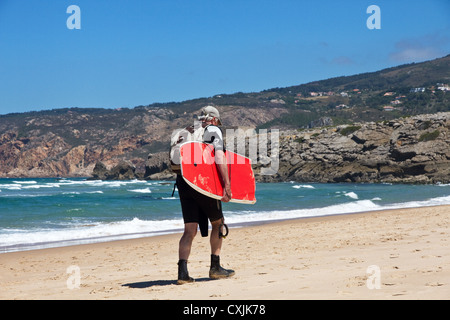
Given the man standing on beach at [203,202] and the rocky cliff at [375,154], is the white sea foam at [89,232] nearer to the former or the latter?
the man standing on beach at [203,202]

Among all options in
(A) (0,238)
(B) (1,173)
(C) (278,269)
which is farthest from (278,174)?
(B) (1,173)

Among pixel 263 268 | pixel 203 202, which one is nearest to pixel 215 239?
pixel 203 202

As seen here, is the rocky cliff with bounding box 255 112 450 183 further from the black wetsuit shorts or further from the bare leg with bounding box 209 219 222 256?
the black wetsuit shorts

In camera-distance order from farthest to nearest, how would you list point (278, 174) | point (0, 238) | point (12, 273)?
point (278, 174) → point (0, 238) → point (12, 273)

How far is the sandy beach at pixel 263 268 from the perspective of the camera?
482cm

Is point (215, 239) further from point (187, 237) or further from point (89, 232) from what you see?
point (89, 232)

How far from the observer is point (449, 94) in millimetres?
163250

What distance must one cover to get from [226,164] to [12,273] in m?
4.50

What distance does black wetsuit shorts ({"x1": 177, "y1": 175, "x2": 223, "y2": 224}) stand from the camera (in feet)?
18.8

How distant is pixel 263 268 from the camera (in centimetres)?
680

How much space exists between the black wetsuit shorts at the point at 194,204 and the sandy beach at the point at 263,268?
74 centimetres

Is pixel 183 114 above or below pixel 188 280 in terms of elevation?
above

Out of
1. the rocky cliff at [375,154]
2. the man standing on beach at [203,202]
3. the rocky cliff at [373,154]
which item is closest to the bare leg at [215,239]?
the man standing on beach at [203,202]
